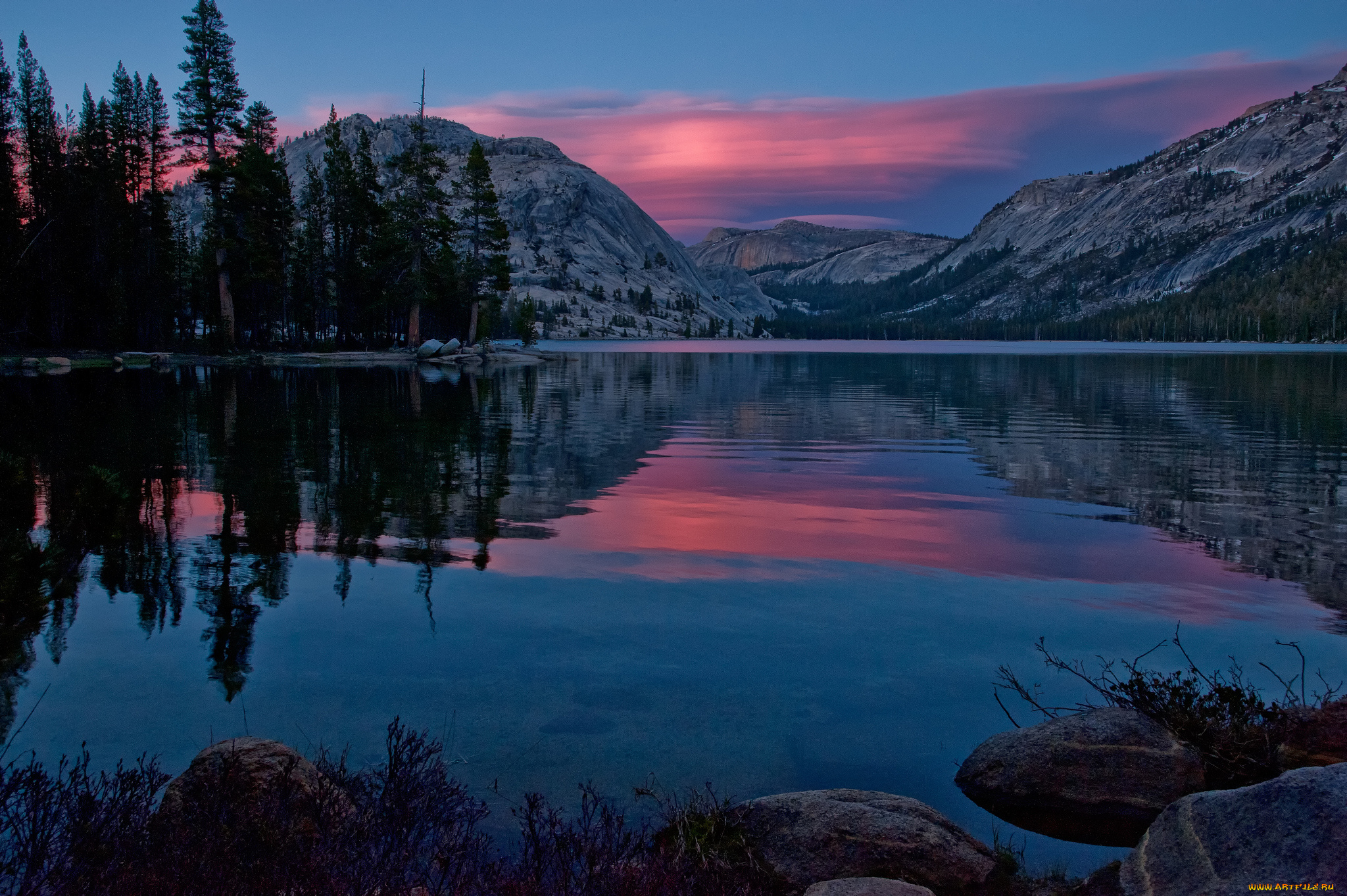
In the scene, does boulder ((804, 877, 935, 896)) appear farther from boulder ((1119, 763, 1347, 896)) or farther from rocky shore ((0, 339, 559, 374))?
rocky shore ((0, 339, 559, 374))

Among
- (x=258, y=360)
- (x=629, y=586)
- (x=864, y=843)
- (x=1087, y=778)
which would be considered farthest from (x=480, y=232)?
(x=864, y=843)

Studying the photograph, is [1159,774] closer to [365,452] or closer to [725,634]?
[725,634]

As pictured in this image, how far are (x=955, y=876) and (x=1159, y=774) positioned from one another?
106 inches

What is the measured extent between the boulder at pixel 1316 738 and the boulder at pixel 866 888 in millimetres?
4331

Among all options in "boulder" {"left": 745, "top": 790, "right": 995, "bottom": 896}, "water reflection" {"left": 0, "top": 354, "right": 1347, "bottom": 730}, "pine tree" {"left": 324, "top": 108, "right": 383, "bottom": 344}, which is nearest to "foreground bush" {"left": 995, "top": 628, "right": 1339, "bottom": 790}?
"boulder" {"left": 745, "top": 790, "right": 995, "bottom": 896}

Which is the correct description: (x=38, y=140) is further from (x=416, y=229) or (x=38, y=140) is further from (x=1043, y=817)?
(x=1043, y=817)

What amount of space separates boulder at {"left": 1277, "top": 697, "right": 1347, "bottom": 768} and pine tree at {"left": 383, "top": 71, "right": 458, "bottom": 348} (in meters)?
86.9

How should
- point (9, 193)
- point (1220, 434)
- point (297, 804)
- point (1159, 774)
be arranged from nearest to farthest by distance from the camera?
point (297, 804) < point (1159, 774) < point (1220, 434) < point (9, 193)

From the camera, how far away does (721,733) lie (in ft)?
31.2

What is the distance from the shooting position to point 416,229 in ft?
293

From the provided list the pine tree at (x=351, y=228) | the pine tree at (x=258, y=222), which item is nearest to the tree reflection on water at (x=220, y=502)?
the pine tree at (x=258, y=222)

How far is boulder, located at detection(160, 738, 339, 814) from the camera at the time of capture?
700 cm

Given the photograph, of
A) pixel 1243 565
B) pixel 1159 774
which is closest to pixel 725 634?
pixel 1159 774

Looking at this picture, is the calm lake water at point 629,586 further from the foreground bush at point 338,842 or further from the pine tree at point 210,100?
the pine tree at point 210,100
